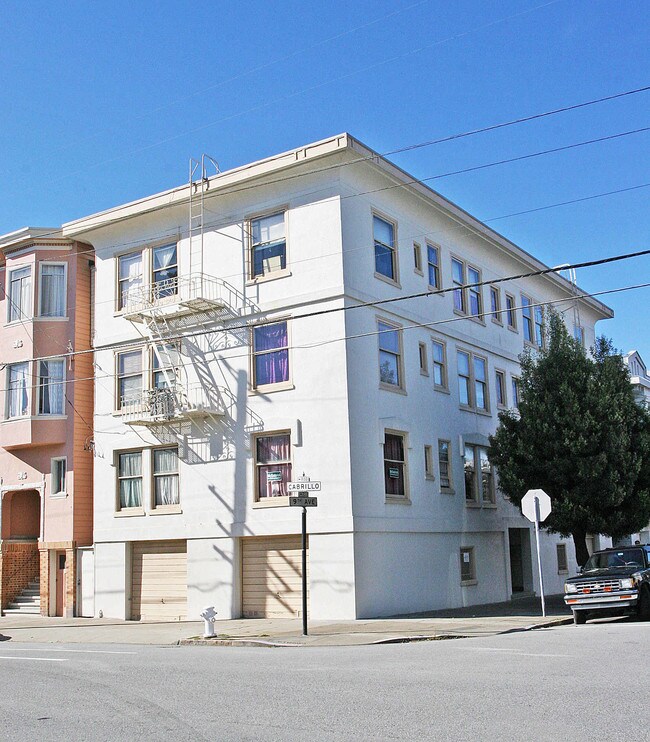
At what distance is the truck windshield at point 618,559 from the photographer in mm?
19938

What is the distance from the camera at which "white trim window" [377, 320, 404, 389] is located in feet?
79.7

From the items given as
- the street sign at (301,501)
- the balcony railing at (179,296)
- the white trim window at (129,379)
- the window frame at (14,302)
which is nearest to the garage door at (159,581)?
the white trim window at (129,379)

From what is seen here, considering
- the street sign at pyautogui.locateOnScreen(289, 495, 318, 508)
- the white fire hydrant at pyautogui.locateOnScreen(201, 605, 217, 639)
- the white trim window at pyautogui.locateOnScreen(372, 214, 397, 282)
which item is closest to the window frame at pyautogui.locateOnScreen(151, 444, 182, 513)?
the white fire hydrant at pyautogui.locateOnScreen(201, 605, 217, 639)

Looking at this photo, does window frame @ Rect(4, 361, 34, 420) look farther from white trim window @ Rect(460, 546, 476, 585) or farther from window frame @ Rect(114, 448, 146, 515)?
white trim window @ Rect(460, 546, 476, 585)

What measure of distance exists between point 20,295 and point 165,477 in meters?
8.24

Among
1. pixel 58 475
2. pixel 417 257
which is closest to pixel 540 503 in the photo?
pixel 417 257

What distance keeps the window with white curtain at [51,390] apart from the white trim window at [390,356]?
33.6 ft

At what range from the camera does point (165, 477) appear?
84.5 feet

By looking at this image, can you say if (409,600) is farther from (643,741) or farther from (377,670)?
(643,741)

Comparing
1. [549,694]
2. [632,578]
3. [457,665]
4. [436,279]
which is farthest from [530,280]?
[549,694]

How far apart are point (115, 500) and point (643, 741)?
21.3 metres

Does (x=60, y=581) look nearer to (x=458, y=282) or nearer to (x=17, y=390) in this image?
(x=17, y=390)

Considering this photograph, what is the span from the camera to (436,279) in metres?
27.6

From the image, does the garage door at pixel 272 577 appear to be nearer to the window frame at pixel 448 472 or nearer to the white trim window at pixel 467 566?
the window frame at pixel 448 472
